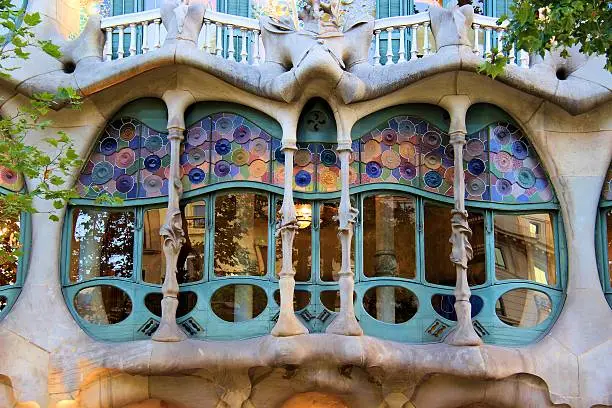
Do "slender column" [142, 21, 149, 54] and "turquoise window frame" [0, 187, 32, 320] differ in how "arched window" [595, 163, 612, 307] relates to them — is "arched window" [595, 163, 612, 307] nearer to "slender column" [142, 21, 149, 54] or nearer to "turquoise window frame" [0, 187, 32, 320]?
"slender column" [142, 21, 149, 54]

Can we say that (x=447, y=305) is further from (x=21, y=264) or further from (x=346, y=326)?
(x=21, y=264)

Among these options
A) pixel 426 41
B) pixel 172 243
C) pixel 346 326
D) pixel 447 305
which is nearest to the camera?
pixel 346 326

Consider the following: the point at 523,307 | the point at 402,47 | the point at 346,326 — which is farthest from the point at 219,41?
the point at 523,307

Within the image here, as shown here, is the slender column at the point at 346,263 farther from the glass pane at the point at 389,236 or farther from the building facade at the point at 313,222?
the glass pane at the point at 389,236

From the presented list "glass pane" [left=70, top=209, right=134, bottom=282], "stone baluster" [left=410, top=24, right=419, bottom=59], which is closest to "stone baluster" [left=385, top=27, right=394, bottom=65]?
"stone baluster" [left=410, top=24, right=419, bottom=59]

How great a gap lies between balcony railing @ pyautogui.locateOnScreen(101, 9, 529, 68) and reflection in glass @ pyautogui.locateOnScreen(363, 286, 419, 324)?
9.11ft

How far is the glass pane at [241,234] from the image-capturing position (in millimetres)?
14305

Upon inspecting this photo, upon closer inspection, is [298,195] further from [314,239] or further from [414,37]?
[414,37]

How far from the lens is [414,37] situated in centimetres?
1477

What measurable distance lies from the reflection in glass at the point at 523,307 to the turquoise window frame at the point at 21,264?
18.8ft

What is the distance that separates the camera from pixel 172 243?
1406 centimetres

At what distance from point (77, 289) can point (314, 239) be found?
2.95 metres

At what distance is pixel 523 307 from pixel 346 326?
95.4 inches

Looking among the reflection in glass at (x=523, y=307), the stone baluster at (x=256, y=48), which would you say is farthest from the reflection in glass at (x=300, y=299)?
the stone baluster at (x=256, y=48)
